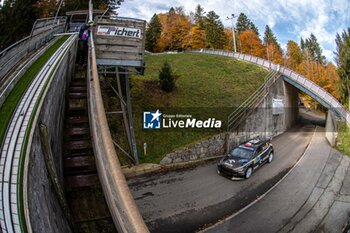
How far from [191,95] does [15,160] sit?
717 inches

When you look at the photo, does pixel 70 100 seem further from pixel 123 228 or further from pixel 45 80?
pixel 123 228

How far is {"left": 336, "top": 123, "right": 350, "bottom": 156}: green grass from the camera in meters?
19.9

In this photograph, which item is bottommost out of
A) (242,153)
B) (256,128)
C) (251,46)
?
(242,153)

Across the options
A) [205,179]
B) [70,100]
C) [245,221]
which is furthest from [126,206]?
[205,179]

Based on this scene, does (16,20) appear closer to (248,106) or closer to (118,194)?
(248,106)

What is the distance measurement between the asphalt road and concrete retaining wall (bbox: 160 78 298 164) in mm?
1071

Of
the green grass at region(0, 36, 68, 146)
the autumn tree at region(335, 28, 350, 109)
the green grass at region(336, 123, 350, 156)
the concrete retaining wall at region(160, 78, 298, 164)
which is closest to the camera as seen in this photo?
the green grass at region(0, 36, 68, 146)

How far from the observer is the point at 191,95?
22.8 m

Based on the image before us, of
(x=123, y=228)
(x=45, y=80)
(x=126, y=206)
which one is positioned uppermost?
(x=45, y=80)

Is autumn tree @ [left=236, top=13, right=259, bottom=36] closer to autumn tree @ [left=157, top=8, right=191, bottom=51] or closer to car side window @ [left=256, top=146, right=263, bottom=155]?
autumn tree @ [left=157, top=8, right=191, bottom=51]

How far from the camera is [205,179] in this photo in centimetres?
1511

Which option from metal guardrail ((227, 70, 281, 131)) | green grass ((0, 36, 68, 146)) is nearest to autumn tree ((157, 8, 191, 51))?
metal guardrail ((227, 70, 281, 131))

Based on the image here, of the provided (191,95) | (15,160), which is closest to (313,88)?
(191,95)

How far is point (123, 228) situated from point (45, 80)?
689 cm
